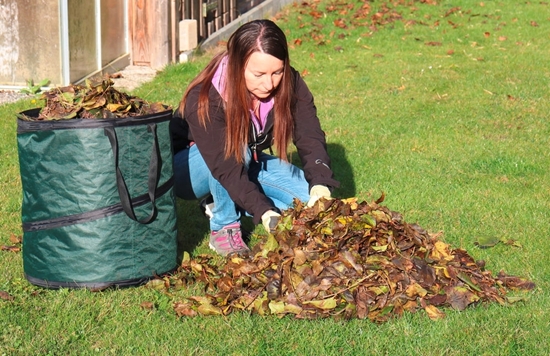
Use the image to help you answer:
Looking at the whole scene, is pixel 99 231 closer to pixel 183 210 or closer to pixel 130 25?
pixel 183 210

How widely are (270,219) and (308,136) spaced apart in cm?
70

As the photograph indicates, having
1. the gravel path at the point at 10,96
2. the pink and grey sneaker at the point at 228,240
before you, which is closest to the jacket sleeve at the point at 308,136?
the pink and grey sneaker at the point at 228,240

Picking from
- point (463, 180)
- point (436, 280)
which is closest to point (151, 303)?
point (436, 280)

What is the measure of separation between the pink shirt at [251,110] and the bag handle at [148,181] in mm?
625

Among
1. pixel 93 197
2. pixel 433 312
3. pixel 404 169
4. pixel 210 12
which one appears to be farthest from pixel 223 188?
pixel 210 12

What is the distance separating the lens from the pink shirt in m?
4.47

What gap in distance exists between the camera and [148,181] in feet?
13.2

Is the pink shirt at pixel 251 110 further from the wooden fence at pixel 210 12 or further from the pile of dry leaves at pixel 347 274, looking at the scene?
the wooden fence at pixel 210 12

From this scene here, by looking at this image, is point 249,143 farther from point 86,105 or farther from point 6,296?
point 6,296

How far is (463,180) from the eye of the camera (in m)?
6.00

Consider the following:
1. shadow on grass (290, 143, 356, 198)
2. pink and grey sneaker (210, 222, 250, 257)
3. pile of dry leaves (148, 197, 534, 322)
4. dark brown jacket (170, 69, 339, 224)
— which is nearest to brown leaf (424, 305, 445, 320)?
pile of dry leaves (148, 197, 534, 322)

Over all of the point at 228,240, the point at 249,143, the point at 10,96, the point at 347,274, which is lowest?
the point at 10,96

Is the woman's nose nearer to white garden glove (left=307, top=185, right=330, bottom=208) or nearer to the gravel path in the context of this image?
white garden glove (left=307, top=185, right=330, bottom=208)

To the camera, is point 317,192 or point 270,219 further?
point 317,192
